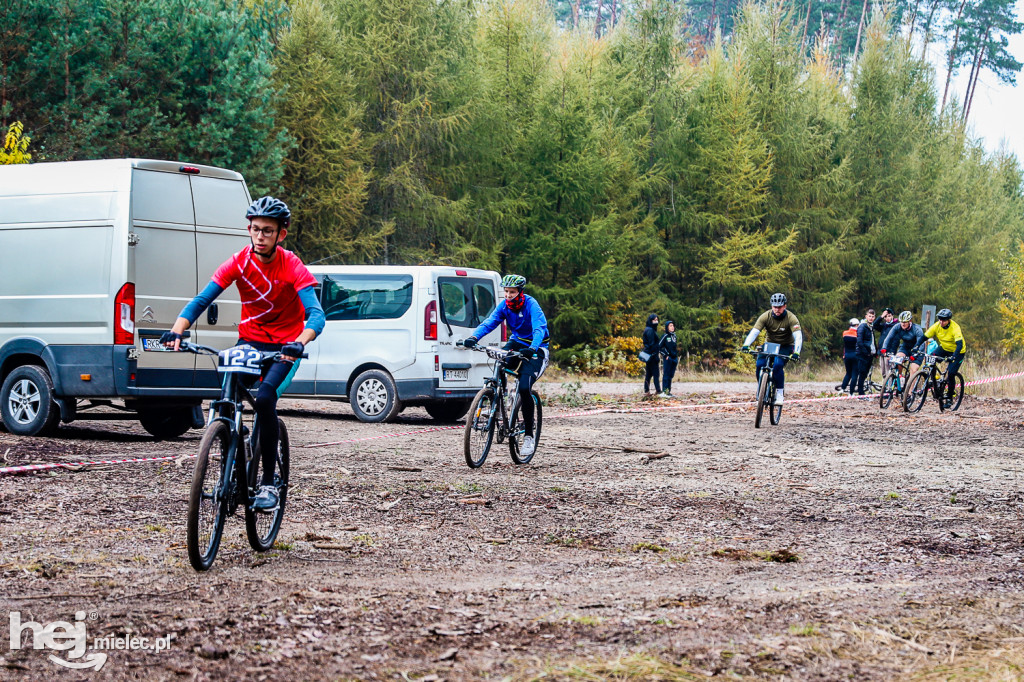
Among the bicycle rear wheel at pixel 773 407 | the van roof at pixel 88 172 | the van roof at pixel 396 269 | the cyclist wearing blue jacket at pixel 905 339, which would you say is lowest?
the bicycle rear wheel at pixel 773 407

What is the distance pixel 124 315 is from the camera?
→ 10.9 meters

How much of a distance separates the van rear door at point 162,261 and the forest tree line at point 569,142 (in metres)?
11.5

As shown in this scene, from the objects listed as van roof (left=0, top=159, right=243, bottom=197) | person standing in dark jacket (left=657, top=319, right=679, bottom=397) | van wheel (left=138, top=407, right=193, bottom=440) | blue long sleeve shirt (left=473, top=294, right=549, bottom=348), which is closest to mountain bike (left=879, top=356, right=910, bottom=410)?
person standing in dark jacket (left=657, top=319, right=679, bottom=397)

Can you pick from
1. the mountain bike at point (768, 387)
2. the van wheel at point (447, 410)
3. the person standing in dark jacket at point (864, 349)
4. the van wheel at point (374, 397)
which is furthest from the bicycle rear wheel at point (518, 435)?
the person standing in dark jacket at point (864, 349)

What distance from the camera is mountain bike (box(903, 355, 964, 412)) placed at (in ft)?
65.5

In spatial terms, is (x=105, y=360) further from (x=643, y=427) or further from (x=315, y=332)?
(x=643, y=427)

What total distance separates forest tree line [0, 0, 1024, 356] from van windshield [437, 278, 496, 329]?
10392mm

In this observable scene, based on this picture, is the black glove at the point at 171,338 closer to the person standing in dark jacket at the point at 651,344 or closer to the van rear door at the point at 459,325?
the van rear door at the point at 459,325

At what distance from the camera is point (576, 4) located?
202 feet

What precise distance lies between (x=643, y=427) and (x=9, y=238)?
8776 millimetres

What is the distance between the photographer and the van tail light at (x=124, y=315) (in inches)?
430

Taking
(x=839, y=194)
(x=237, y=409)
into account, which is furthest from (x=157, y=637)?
(x=839, y=194)

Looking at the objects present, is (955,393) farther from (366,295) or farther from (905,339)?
(366,295)
